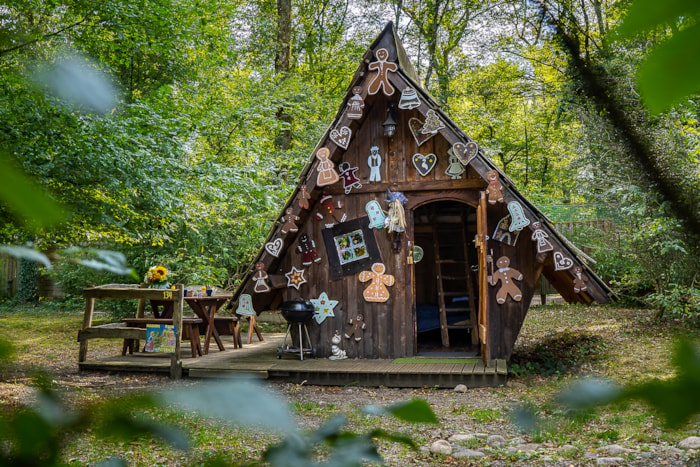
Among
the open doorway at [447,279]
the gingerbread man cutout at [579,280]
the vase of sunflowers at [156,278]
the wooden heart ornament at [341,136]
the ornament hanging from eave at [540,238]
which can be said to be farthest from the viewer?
the open doorway at [447,279]

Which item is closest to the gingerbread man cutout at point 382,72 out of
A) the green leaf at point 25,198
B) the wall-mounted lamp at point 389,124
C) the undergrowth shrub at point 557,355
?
the wall-mounted lamp at point 389,124

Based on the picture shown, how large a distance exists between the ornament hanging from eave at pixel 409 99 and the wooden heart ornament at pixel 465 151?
2.64ft

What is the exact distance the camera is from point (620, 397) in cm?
41

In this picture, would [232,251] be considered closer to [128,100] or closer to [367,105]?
[128,100]

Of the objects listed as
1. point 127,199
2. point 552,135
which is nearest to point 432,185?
point 127,199

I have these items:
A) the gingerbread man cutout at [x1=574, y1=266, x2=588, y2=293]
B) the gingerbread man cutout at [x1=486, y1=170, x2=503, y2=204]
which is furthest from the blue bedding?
the gingerbread man cutout at [x1=486, y1=170, x2=503, y2=204]

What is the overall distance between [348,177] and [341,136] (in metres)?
0.70

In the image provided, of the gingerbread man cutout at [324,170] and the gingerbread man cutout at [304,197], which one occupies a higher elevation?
the gingerbread man cutout at [324,170]

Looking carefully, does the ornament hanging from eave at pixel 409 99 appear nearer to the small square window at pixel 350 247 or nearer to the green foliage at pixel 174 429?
the small square window at pixel 350 247

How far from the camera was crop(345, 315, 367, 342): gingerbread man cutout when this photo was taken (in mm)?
7727

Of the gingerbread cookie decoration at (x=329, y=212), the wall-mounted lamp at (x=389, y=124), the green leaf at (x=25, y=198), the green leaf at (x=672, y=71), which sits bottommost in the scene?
the green leaf at (x=25, y=198)

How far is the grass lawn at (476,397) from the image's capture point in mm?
567

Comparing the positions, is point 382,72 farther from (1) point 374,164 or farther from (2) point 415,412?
(2) point 415,412

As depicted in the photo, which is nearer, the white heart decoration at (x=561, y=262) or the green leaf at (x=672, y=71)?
the green leaf at (x=672, y=71)
